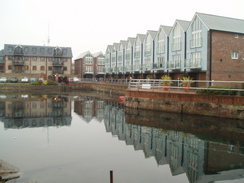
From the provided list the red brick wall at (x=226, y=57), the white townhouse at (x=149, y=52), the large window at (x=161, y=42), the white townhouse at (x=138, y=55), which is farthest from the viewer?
the white townhouse at (x=138, y=55)

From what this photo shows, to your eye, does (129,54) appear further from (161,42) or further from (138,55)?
(161,42)

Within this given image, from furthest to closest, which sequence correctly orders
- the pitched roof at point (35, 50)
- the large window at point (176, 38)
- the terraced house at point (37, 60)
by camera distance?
the pitched roof at point (35, 50) → the terraced house at point (37, 60) → the large window at point (176, 38)

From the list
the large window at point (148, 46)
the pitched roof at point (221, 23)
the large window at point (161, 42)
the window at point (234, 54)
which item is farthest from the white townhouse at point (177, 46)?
the large window at point (148, 46)

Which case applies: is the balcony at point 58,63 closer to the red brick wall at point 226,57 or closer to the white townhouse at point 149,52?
the white townhouse at point 149,52

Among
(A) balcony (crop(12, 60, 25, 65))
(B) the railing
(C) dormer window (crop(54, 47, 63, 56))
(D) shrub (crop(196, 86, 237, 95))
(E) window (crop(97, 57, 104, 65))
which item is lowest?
(D) shrub (crop(196, 86, 237, 95))

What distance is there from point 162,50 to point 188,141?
32.5m

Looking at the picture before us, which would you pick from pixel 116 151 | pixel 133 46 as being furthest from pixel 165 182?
pixel 133 46

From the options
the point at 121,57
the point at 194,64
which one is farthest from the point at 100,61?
the point at 194,64

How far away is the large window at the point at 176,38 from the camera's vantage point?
1641 inches

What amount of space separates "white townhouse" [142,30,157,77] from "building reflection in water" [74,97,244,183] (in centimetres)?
2507

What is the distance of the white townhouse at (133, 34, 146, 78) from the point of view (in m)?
53.0

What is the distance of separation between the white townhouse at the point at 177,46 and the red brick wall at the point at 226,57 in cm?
570

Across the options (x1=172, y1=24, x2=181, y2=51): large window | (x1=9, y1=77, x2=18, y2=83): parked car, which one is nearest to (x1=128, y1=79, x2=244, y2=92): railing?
(x1=172, y1=24, x2=181, y2=51): large window

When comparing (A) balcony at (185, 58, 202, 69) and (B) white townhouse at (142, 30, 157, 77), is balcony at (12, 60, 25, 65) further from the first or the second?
(A) balcony at (185, 58, 202, 69)
